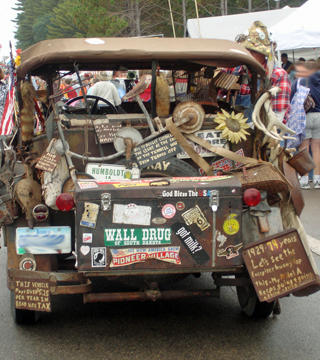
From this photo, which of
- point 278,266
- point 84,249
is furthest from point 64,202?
point 278,266

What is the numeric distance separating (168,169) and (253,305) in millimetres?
1307

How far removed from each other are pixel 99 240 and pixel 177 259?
0.53 m

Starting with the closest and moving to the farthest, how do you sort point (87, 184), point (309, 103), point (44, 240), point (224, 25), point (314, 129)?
point (87, 184)
point (44, 240)
point (309, 103)
point (314, 129)
point (224, 25)

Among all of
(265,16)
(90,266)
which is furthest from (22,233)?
(265,16)

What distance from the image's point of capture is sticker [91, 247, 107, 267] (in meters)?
2.84

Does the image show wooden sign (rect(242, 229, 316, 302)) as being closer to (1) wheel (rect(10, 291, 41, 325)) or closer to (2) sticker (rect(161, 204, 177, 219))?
(2) sticker (rect(161, 204, 177, 219))

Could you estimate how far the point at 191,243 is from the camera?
2.88 meters

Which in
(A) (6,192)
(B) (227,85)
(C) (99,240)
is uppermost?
(B) (227,85)

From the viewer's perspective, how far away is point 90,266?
9.33 feet

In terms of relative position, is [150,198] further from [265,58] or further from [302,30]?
[302,30]

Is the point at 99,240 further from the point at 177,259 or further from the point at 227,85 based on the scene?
the point at 227,85

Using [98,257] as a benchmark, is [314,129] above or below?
above

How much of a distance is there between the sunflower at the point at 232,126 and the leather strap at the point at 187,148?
29cm

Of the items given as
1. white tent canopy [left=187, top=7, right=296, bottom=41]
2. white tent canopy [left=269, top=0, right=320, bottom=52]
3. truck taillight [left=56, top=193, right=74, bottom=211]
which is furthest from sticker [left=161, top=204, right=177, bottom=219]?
white tent canopy [left=187, top=7, right=296, bottom=41]
